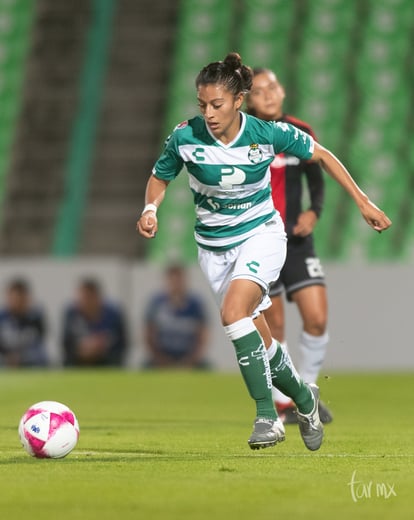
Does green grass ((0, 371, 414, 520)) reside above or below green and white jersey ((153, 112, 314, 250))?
below

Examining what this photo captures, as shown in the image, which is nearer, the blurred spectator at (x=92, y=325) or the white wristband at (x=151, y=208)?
the white wristband at (x=151, y=208)

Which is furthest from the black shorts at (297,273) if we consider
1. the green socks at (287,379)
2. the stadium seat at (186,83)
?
the stadium seat at (186,83)

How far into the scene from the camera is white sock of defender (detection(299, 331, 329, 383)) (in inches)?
309

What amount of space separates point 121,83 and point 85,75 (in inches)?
21.8

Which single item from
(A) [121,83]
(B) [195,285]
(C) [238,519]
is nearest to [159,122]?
(A) [121,83]

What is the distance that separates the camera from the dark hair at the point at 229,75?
561 cm

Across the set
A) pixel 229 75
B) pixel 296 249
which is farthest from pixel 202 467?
pixel 296 249

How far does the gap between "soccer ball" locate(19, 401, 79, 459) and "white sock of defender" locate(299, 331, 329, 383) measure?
2.64 metres

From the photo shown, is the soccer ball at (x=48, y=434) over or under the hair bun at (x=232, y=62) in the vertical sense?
under

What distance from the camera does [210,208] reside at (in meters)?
5.85

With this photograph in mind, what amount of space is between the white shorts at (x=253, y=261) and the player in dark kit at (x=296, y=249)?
177cm

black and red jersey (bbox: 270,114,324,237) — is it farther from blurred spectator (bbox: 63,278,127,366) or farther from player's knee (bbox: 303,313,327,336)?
blurred spectator (bbox: 63,278,127,366)

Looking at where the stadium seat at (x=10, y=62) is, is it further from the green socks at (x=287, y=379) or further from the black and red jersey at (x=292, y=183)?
the green socks at (x=287, y=379)

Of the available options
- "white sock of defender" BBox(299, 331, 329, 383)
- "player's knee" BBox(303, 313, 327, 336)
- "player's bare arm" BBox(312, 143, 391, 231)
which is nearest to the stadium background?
"white sock of defender" BBox(299, 331, 329, 383)
